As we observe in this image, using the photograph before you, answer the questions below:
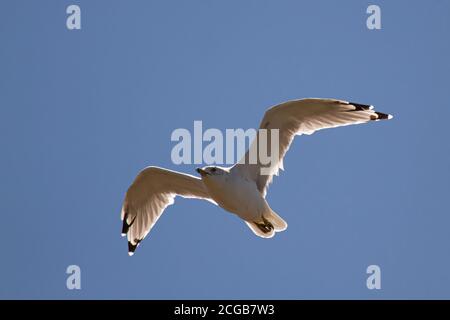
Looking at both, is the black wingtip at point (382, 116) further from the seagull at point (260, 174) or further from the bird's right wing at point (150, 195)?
the bird's right wing at point (150, 195)

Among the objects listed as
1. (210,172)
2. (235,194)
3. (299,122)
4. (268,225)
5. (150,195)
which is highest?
(299,122)

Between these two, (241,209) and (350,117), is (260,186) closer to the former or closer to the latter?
(241,209)

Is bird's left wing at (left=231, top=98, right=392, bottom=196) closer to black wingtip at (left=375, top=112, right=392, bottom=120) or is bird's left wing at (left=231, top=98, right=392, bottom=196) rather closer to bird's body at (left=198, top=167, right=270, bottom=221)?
black wingtip at (left=375, top=112, right=392, bottom=120)

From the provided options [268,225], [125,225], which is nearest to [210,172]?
[268,225]

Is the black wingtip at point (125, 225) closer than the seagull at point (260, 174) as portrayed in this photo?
No

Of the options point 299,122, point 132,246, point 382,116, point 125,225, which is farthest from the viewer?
point 132,246

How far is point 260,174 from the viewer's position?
9.64 m

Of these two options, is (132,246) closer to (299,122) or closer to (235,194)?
(235,194)

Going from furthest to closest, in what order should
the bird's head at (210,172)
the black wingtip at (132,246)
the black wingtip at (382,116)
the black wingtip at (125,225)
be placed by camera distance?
the black wingtip at (132,246)
the black wingtip at (125,225)
the black wingtip at (382,116)
the bird's head at (210,172)

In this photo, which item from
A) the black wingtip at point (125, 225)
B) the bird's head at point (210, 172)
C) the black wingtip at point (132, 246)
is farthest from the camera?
the black wingtip at point (132, 246)

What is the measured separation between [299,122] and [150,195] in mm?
1939

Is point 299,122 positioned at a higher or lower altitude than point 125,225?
higher

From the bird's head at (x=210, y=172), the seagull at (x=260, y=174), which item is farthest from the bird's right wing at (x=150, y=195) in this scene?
the bird's head at (x=210, y=172)

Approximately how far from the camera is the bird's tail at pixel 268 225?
9445 mm
